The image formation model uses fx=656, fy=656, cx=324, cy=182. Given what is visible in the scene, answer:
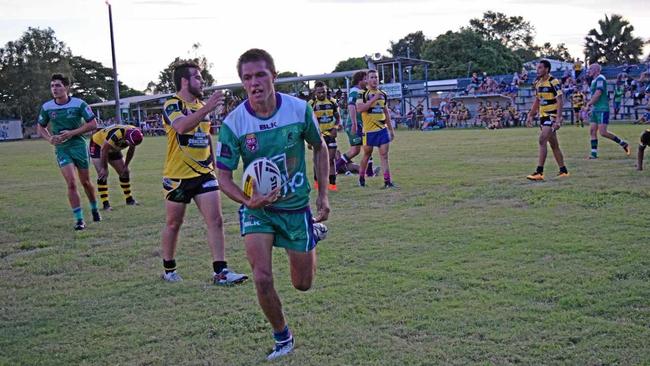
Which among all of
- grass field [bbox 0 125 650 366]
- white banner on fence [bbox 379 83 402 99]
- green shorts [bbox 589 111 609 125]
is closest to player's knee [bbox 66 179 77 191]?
grass field [bbox 0 125 650 366]

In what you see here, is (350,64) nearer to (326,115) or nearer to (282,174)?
(326,115)

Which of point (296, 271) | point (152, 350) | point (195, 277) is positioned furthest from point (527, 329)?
point (195, 277)

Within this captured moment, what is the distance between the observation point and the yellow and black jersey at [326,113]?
1455cm

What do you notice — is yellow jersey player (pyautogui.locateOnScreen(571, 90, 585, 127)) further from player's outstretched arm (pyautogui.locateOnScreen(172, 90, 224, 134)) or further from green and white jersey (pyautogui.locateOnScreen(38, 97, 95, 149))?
player's outstretched arm (pyautogui.locateOnScreen(172, 90, 224, 134))

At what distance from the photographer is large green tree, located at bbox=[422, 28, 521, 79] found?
6306cm

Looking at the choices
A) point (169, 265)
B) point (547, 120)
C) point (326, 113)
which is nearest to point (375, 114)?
point (326, 113)

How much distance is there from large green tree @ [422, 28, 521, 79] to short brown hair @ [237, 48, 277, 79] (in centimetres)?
5940

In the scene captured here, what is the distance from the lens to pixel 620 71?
128 feet

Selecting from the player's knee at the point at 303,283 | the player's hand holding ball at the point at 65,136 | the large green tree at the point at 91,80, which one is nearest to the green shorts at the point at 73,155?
the player's hand holding ball at the point at 65,136

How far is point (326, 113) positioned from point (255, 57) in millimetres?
10059

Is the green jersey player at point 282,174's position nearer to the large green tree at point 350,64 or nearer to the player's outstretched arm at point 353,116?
the player's outstretched arm at point 353,116

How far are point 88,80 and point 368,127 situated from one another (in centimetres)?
10395

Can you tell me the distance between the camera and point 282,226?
4.68 metres

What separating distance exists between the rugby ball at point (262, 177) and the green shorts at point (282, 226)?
0.80ft
